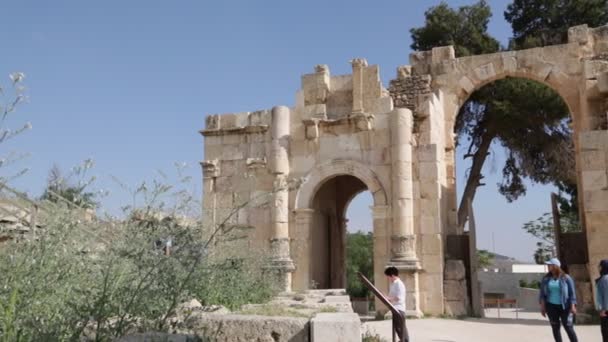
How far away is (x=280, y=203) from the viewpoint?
1320 cm

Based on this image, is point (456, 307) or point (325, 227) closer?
point (456, 307)

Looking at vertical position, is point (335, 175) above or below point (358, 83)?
below

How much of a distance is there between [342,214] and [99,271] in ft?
36.1

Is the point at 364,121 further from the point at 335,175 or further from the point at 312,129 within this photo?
the point at 335,175

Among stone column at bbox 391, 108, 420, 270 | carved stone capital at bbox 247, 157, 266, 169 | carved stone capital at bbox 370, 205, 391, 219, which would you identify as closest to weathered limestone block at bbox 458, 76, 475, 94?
stone column at bbox 391, 108, 420, 270

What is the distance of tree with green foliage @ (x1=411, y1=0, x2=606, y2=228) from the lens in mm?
20469

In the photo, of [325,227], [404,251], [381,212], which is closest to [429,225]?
[404,251]

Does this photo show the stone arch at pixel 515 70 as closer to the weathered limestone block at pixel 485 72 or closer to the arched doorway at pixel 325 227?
the weathered limestone block at pixel 485 72

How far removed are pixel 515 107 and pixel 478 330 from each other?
1205 cm

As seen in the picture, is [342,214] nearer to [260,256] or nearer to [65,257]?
[260,256]

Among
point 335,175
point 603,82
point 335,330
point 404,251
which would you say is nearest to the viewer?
point 335,330

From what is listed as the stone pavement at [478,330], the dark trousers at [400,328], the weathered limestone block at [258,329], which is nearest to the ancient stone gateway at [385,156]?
the stone pavement at [478,330]

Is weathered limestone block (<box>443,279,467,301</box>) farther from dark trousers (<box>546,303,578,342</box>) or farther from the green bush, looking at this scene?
the green bush

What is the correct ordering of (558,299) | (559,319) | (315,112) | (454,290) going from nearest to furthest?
(558,299)
(559,319)
(454,290)
(315,112)
